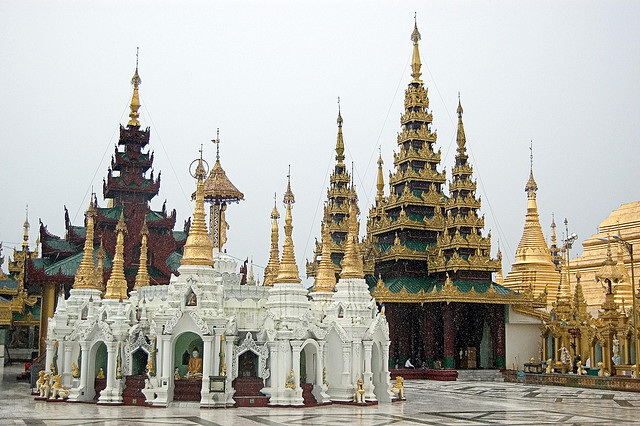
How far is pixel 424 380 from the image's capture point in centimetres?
4206

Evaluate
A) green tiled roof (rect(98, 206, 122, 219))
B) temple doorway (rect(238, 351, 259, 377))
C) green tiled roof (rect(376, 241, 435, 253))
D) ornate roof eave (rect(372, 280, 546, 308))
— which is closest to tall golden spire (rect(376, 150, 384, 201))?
green tiled roof (rect(376, 241, 435, 253))

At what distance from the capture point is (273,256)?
107 feet

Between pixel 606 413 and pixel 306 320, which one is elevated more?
pixel 306 320

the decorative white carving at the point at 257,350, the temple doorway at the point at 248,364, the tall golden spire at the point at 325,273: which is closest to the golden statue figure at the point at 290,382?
the decorative white carving at the point at 257,350

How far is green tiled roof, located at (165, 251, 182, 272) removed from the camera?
4592 cm

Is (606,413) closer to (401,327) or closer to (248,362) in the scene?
(248,362)

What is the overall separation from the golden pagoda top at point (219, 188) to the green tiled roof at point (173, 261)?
12522 millimetres

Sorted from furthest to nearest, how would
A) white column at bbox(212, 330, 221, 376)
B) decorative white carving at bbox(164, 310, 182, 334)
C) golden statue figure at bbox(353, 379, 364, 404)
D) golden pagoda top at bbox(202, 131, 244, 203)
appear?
golden pagoda top at bbox(202, 131, 244, 203)
golden statue figure at bbox(353, 379, 364, 404)
decorative white carving at bbox(164, 310, 182, 334)
white column at bbox(212, 330, 221, 376)

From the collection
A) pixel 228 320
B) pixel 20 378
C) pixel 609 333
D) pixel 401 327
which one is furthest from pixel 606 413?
pixel 20 378

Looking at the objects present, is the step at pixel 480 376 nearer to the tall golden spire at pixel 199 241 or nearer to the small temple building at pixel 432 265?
the small temple building at pixel 432 265

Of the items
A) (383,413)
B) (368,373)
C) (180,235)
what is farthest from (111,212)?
(383,413)

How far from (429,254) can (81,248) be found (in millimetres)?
18943

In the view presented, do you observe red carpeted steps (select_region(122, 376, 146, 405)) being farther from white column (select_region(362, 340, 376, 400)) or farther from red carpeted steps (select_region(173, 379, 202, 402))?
white column (select_region(362, 340, 376, 400))

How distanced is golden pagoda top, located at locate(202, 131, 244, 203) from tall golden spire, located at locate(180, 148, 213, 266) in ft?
18.9
